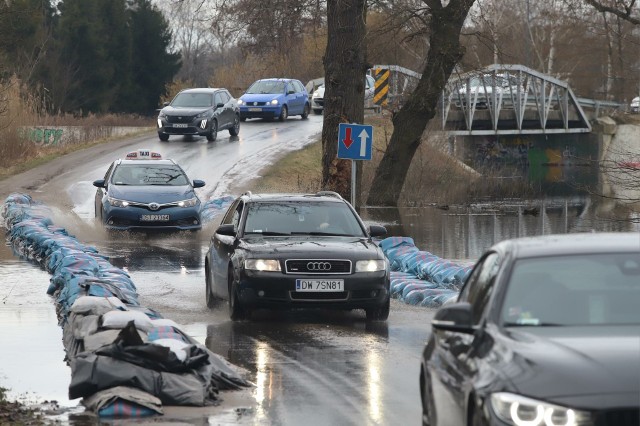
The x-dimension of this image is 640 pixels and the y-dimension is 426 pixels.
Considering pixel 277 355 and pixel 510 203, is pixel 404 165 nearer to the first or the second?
pixel 510 203

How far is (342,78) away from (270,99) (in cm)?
2743

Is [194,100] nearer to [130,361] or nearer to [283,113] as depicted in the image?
[283,113]

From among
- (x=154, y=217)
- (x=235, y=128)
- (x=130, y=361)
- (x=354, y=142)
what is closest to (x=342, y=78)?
(x=154, y=217)

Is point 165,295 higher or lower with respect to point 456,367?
lower

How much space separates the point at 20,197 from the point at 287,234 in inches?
675

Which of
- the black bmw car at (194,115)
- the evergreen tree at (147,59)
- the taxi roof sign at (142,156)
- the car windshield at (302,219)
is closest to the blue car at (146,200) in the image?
the taxi roof sign at (142,156)

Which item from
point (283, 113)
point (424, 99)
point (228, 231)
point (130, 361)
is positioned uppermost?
point (424, 99)

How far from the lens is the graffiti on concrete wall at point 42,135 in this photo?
148ft

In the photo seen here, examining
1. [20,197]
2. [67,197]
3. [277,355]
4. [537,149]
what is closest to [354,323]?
[277,355]

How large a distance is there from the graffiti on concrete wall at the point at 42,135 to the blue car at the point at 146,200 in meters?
17.0

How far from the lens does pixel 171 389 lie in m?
9.78

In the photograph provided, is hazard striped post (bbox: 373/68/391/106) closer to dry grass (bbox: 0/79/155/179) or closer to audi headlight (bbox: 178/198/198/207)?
dry grass (bbox: 0/79/155/179)

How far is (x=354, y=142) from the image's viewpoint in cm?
2447

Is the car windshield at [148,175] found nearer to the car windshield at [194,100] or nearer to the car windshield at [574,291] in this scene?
the car windshield at [194,100]
